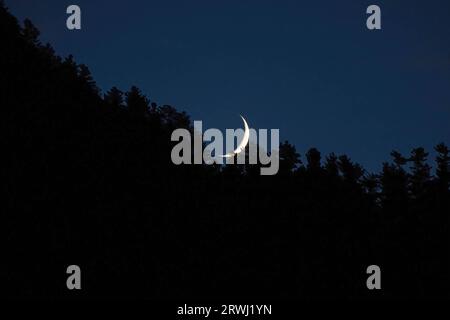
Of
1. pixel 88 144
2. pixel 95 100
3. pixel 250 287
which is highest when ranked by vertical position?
pixel 95 100

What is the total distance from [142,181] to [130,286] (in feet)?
60.8

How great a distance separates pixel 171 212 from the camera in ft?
147

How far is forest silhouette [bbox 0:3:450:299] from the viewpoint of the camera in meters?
32.8

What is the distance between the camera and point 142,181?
48.1m

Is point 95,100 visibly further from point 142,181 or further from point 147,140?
point 142,181

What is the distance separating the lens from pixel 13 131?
45.9 m

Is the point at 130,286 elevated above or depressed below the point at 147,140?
below

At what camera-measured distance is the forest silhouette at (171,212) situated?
32812 millimetres

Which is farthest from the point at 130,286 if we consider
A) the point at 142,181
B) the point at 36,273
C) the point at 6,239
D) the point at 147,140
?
the point at 147,140

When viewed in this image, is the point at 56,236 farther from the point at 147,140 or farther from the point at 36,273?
the point at 147,140

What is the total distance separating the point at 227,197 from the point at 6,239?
984 inches

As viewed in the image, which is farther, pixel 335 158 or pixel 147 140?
pixel 335 158
